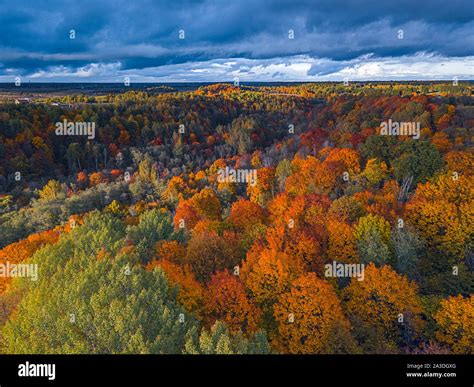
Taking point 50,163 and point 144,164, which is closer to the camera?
point 144,164

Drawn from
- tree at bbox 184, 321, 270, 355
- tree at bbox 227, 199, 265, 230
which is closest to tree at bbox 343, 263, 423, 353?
tree at bbox 184, 321, 270, 355

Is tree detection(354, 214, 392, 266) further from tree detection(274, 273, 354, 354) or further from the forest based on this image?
tree detection(274, 273, 354, 354)

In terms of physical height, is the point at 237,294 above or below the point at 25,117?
below

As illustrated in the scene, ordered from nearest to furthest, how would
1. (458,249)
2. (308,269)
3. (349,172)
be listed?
(308,269) < (458,249) < (349,172)

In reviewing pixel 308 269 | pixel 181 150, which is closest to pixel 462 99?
pixel 181 150

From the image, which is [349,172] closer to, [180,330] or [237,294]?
[237,294]

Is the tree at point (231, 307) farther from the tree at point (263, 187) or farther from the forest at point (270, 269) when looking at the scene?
the tree at point (263, 187)

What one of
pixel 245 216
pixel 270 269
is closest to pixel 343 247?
pixel 270 269
